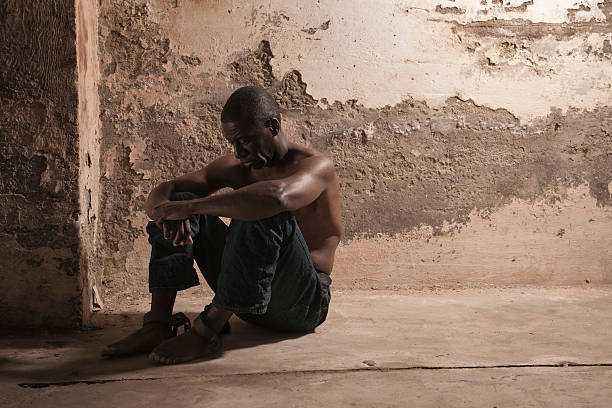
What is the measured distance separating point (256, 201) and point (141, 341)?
0.65 m

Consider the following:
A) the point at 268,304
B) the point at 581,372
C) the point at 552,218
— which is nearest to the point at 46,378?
the point at 268,304

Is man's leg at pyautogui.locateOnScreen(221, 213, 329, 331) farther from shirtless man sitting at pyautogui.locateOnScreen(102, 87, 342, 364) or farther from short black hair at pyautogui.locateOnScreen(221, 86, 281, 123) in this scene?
short black hair at pyautogui.locateOnScreen(221, 86, 281, 123)

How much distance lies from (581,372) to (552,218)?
161 centimetres

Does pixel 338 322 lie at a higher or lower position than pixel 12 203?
lower

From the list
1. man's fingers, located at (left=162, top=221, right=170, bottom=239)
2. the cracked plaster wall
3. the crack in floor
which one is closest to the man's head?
man's fingers, located at (left=162, top=221, right=170, bottom=239)

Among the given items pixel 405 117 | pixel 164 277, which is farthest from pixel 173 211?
pixel 405 117

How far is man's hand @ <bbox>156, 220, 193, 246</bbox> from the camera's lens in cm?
202

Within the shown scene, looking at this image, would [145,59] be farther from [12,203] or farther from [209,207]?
[209,207]

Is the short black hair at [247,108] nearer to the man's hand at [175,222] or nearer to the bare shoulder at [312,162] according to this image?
the bare shoulder at [312,162]

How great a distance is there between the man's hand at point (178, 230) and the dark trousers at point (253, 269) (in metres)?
0.06

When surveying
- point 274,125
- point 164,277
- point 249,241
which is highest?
point 274,125

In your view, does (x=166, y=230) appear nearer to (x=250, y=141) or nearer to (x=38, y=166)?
(x=250, y=141)

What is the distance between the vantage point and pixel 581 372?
191 centimetres

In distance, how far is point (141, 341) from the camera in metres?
2.06
